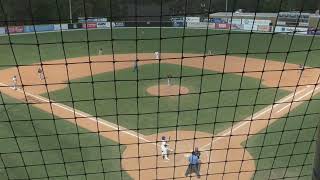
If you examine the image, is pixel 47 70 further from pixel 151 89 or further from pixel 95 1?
pixel 95 1

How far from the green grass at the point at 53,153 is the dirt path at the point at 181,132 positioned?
1.66 ft

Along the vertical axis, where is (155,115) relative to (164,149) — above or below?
below

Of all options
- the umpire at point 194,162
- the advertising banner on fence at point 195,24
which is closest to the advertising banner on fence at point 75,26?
the advertising banner on fence at point 195,24

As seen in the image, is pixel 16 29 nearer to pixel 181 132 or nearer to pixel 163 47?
pixel 163 47

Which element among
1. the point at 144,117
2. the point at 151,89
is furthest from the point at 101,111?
the point at 151,89

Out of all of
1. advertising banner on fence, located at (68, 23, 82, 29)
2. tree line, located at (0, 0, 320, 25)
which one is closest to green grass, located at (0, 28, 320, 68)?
advertising banner on fence, located at (68, 23, 82, 29)

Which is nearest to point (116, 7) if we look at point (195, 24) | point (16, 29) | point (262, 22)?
point (195, 24)

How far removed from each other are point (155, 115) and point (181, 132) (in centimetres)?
181

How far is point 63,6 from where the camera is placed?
36.0 m

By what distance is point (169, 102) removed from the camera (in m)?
16.9

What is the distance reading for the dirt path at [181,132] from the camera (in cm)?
1072

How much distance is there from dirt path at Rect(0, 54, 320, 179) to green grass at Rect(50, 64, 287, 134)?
47cm

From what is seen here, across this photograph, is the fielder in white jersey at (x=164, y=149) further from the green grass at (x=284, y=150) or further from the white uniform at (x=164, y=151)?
the green grass at (x=284, y=150)

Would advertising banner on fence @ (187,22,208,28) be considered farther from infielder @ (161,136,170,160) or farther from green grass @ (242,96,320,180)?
→ infielder @ (161,136,170,160)
